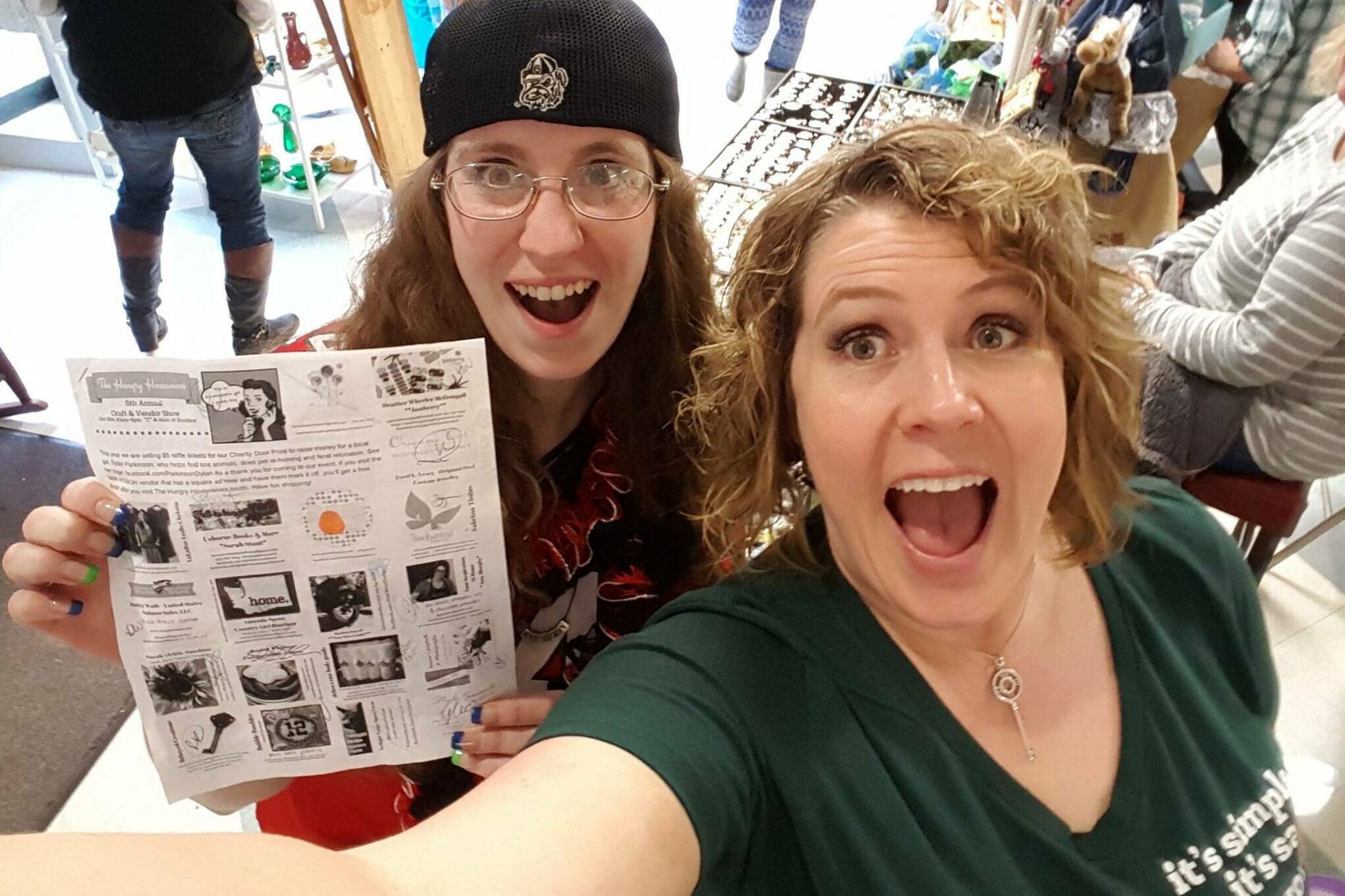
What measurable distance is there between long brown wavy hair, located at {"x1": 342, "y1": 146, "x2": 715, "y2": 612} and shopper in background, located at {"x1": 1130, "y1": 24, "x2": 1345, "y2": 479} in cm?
73

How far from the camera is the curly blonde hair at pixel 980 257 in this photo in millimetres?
808

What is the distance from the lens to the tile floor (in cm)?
180

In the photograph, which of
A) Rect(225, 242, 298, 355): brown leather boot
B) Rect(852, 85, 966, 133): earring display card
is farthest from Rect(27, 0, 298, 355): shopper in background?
Rect(852, 85, 966, 133): earring display card

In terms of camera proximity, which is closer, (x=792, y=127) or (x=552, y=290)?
(x=552, y=290)

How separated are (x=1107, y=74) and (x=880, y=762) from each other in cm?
226

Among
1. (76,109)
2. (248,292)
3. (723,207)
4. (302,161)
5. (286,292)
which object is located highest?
(723,207)

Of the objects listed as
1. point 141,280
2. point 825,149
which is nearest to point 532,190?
point 825,149

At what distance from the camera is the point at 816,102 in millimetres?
2836

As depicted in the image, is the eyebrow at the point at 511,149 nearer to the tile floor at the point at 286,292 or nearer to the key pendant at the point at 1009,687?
the key pendant at the point at 1009,687

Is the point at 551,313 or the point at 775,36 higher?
the point at 551,313

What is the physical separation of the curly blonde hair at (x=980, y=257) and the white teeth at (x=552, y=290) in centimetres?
17

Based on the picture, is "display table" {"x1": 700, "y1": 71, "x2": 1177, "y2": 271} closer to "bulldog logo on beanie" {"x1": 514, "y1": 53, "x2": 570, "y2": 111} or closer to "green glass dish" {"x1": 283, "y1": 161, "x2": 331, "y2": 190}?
"bulldog logo on beanie" {"x1": 514, "y1": 53, "x2": 570, "y2": 111}

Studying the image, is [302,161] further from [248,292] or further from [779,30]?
[779,30]

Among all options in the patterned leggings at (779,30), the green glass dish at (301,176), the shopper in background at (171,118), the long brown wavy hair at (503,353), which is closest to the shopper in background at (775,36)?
the patterned leggings at (779,30)
